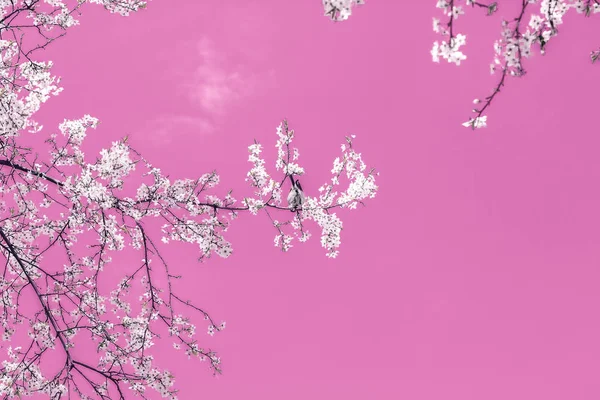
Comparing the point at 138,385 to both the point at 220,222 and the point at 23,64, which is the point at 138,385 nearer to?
the point at 220,222

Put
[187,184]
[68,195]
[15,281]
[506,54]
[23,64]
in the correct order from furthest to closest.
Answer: [15,281] → [187,184] → [23,64] → [68,195] → [506,54]

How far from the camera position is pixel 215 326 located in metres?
6.42

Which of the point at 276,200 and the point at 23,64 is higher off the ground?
the point at 23,64

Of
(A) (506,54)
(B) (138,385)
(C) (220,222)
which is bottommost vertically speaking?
(B) (138,385)

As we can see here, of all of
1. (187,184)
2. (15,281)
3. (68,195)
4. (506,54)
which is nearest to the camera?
(506,54)

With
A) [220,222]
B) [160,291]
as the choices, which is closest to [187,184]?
[220,222]

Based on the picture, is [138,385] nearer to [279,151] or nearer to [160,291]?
[160,291]

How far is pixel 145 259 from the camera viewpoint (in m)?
5.89

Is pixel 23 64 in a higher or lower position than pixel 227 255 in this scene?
higher

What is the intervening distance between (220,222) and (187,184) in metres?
0.63

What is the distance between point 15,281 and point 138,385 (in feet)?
7.21

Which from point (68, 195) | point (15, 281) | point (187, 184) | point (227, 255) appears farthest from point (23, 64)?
point (227, 255)

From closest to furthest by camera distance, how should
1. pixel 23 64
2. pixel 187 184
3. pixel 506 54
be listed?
1. pixel 506 54
2. pixel 23 64
3. pixel 187 184

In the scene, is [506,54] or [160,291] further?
[160,291]
